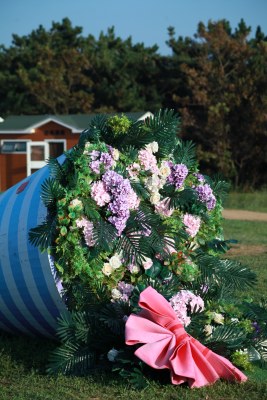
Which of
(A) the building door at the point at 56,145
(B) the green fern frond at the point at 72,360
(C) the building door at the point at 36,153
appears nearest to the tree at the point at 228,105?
(A) the building door at the point at 56,145

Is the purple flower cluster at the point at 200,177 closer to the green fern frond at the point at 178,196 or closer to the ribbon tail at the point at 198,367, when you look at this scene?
the green fern frond at the point at 178,196

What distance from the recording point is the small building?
106 feet

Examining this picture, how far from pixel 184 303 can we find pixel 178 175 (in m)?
1.10

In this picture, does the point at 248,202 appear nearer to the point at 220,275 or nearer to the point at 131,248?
the point at 220,275

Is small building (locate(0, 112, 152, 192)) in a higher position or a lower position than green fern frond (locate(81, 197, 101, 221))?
lower

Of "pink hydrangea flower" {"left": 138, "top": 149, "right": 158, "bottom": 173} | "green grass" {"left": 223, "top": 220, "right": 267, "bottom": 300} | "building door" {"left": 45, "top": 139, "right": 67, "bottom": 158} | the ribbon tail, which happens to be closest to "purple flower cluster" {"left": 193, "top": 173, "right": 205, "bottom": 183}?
"pink hydrangea flower" {"left": 138, "top": 149, "right": 158, "bottom": 173}

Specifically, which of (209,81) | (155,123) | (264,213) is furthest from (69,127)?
(155,123)

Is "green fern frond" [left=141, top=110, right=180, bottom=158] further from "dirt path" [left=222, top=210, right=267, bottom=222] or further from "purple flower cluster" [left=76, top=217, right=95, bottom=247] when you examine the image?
"dirt path" [left=222, top=210, right=267, bottom=222]

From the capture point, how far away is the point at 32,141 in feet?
108

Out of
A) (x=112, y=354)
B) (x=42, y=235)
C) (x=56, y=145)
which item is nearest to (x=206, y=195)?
(x=42, y=235)

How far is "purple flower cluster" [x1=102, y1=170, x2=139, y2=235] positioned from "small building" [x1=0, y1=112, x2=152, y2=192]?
26.4m

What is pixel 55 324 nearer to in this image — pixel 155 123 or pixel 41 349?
pixel 41 349

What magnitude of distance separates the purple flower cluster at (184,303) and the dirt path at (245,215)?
44.4 feet

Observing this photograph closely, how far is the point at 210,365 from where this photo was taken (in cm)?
522
